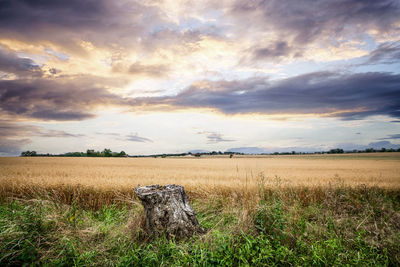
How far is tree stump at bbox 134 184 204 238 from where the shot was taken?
476cm

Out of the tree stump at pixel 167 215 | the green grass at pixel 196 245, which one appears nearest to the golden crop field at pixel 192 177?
the green grass at pixel 196 245

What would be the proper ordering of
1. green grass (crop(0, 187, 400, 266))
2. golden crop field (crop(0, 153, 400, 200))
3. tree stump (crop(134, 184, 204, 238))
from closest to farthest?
green grass (crop(0, 187, 400, 266))
tree stump (crop(134, 184, 204, 238))
golden crop field (crop(0, 153, 400, 200))

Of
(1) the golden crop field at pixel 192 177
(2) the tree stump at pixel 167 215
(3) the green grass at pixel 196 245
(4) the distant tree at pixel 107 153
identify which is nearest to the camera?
(3) the green grass at pixel 196 245

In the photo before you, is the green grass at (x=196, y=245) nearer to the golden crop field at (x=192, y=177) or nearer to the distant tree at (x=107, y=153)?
the golden crop field at (x=192, y=177)

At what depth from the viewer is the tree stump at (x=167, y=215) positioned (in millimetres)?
4758

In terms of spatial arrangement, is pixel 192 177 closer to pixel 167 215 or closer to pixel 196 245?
pixel 167 215

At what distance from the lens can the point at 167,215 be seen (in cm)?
483

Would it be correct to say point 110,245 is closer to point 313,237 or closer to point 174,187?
point 174,187

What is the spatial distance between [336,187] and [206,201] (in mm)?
5677

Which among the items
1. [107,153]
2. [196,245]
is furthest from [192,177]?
[107,153]

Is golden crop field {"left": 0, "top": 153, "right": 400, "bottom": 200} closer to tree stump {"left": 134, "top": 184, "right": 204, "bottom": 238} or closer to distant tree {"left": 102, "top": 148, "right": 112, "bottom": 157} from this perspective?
tree stump {"left": 134, "top": 184, "right": 204, "bottom": 238}

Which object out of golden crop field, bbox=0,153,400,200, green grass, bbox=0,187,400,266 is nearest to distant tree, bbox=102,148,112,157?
golden crop field, bbox=0,153,400,200

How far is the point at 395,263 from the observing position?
14.1ft

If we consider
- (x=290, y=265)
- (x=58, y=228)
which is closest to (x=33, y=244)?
(x=58, y=228)
